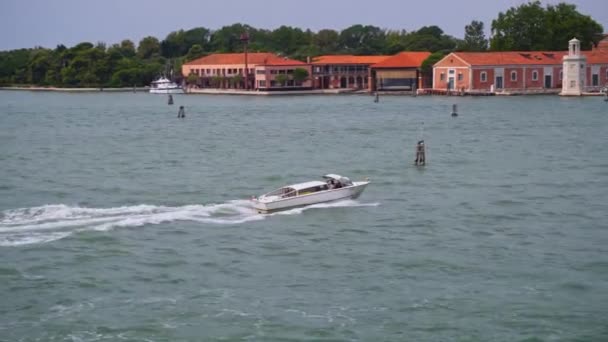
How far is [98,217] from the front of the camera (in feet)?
93.0

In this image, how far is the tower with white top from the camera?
327ft

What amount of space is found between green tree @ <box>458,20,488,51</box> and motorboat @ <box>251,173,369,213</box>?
111m

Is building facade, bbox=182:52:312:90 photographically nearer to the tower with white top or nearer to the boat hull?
the tower with white top

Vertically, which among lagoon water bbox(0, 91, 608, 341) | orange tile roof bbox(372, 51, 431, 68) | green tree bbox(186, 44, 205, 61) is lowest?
lagoon water bbox(0, 91, 608, 341)

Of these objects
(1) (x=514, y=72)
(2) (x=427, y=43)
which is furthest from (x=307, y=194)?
(2) (x=427, y=43)

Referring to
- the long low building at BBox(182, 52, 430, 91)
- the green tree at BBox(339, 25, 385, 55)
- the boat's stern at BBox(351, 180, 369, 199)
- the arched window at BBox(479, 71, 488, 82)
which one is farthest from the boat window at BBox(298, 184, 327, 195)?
the green tree at BBox(339, 25, 385, 55)

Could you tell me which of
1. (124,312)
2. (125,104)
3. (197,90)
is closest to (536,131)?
(124,312)

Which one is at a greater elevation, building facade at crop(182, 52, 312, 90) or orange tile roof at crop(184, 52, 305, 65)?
orange tile roof at crop(184, 52, 305, 65)

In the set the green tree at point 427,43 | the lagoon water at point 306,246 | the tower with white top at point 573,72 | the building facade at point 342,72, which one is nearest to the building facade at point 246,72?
the building facade at point 342,72

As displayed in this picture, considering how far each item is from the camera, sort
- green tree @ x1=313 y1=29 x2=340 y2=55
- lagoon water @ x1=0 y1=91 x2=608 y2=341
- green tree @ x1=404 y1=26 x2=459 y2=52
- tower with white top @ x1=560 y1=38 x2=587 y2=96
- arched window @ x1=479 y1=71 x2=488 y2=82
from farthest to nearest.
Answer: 1. green tree @ x1=313 y1=29 x2=340 y2=55
2. green tree @ x1=404 y1=26 x2=459 y2=52
3. arched window @ x1=479 y1=71 x2=488 y2=82
4. tower with white top @ x1=560 y1=38 x2=587 y2=96
5. lagoon water @ x1=0 y1=91 x2=608 y2=341

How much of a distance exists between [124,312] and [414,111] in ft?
199

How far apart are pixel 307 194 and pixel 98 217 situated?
6.13m

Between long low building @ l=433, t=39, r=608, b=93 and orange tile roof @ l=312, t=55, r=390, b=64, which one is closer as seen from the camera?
long low building @ l=433, t=39, r=608, b=93

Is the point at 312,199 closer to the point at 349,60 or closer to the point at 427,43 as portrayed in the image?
the point at 349,60
